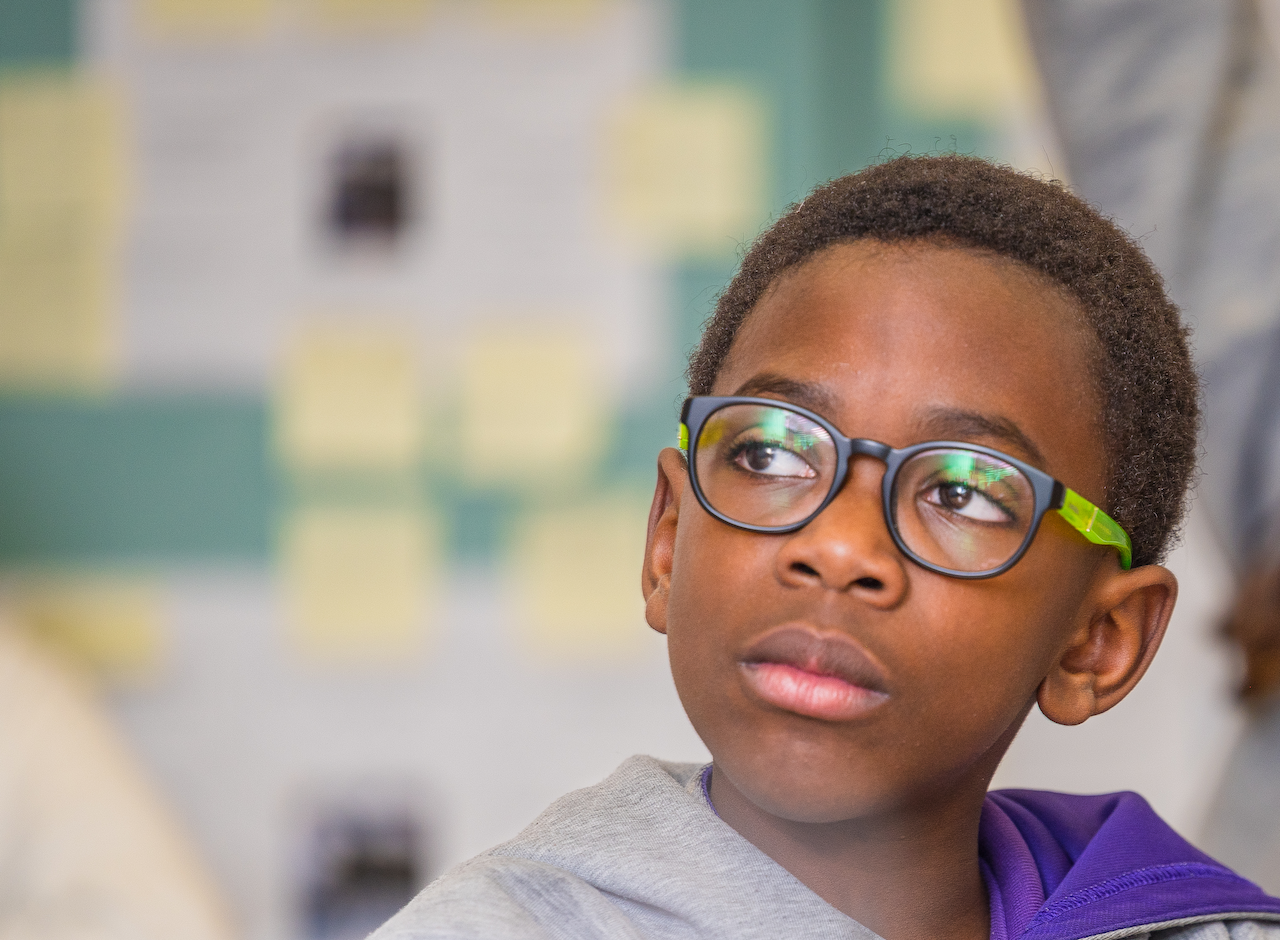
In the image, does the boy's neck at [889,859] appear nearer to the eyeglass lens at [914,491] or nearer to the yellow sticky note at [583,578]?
the eyeglass lens at [914,491]

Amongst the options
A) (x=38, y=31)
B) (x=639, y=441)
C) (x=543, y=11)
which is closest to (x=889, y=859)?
(x=639, y=441)

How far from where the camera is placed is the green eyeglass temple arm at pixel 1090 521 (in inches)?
29.0

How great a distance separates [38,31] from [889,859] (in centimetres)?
161

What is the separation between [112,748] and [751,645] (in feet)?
3.59

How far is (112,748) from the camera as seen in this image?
5.07 ft

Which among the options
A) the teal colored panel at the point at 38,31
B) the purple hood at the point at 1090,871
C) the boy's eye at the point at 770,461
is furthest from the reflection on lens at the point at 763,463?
the teal colored panel at the point at 38,31

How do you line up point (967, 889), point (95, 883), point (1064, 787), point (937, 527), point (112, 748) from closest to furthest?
point (937, 527) < point (967, 889) < point (95, 883) < point (112, 748) < point (1064, 787)

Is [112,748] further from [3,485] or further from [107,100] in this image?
[107,100]

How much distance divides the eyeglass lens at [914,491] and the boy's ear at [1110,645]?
0.38 feet

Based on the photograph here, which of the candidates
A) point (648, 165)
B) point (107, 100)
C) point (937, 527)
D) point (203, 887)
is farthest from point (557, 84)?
point (937, 527)

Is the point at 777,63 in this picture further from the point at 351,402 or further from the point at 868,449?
the point at 868,449

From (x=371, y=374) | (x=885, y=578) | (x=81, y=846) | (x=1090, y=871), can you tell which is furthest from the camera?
(x=371, y=374)

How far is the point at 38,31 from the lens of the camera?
179cm

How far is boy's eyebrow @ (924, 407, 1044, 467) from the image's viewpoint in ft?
2.34
